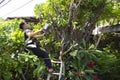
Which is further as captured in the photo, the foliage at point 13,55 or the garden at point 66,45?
the garden at point 66,45

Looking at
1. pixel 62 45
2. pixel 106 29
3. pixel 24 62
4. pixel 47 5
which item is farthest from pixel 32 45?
pixel 106 29

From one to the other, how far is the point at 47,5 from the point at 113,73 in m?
2.91

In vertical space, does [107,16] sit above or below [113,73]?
above

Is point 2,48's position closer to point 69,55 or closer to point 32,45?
point 32,45

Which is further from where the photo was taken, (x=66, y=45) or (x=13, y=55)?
(x=66, y=45)

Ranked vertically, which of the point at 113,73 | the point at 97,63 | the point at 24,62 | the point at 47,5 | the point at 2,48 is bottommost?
the point at 113,73

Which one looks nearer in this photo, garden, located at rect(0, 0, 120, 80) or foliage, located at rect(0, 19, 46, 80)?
foliage, located at rect(0, 19, 46, 80)

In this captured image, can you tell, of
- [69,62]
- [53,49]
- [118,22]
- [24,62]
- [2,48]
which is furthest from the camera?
[118,22]

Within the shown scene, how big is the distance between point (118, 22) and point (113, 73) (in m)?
2.03

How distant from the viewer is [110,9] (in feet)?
29.5

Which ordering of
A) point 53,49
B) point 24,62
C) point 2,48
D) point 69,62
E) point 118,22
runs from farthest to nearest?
point 118,22, point 53,49, point 69,62, point 24,62, point 2,48

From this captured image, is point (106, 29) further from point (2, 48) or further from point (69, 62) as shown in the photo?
point (2, 48)

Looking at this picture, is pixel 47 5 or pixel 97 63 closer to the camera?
pixel 97 63

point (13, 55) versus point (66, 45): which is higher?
point (13, 55)
